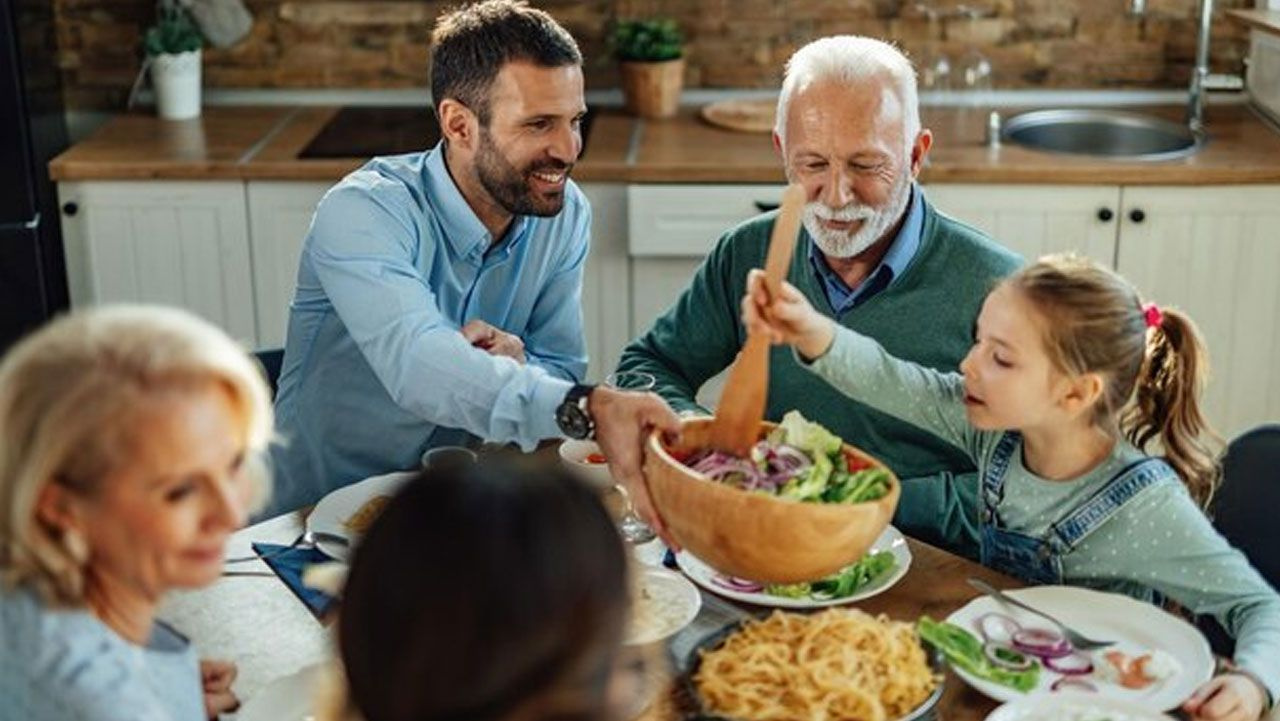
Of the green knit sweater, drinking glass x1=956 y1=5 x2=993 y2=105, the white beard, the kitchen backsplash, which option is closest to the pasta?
the green knit sweater

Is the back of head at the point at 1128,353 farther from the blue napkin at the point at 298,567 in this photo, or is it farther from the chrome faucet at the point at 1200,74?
the chrome faucet at the point at 1200,74

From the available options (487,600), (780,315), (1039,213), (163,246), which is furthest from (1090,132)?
(487,600)

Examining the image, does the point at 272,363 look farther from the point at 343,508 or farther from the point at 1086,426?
the point at 1086,426

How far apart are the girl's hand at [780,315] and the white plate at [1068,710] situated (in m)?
0.49

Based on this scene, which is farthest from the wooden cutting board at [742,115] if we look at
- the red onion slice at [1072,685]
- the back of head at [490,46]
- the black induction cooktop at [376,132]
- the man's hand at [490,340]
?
the red onion slice at [1072,685]

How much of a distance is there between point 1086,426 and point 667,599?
21.0 inches

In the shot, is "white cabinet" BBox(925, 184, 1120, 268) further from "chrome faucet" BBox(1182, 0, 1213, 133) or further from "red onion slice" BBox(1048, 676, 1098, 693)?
"red onion slice" BBox(1048, 676, 1098, 693)

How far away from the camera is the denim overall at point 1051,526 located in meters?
1.87

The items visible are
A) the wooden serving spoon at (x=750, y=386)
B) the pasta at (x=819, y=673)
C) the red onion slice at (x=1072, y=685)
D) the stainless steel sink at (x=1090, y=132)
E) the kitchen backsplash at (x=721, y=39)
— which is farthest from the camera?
the kitchen backsplash at (x=721, y=39)

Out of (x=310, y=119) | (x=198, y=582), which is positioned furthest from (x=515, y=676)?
(x=310, y=119)

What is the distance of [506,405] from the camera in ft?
6.65

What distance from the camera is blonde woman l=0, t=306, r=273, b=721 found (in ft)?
3.97

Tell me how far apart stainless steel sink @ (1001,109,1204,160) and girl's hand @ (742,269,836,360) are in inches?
86.2

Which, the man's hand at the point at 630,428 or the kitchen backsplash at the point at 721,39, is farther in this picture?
the kitchen backsplash at the point at 721,39
